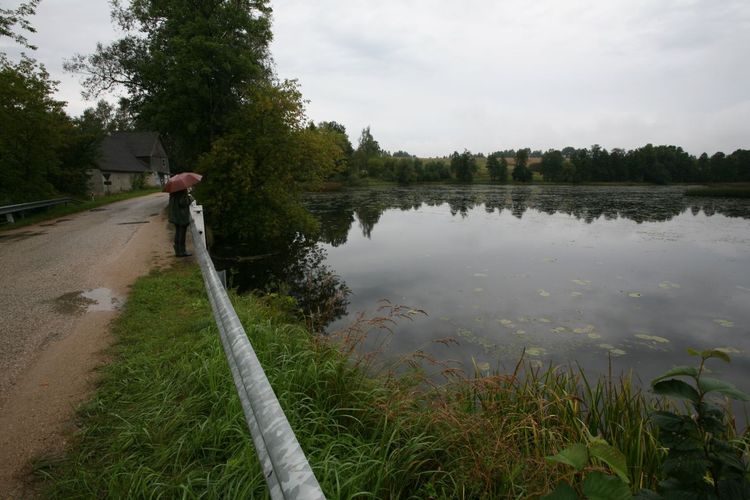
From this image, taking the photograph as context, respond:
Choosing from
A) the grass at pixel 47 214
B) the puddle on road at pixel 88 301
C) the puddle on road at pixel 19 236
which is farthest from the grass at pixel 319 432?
the grass at pixel 47 214

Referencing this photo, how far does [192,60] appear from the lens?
17906mm

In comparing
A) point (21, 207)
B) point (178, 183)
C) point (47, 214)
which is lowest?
point (47, 214)

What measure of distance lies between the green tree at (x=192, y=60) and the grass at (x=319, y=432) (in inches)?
684

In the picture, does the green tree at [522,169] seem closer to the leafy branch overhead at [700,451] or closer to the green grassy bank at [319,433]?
the green grassy bank at [319,433]

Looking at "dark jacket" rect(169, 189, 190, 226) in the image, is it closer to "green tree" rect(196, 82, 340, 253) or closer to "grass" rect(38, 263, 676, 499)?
"grass" rect(38, 263, 676, 499)

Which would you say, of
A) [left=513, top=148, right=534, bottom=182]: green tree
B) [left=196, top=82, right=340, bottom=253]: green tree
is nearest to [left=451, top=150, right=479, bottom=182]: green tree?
[left=513, top=148, right=534, bottom=182]: green tree

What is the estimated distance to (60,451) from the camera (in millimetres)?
2893

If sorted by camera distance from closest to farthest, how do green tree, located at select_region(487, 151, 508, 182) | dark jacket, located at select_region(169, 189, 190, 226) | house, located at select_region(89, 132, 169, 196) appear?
dark jacket, located at select_region(169, 189, 190, 226) → house, located at select_region(89, 132, 169, 196) → green tree, located at select_region(487, 151, 508, 182)

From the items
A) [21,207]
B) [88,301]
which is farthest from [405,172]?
[88,301]

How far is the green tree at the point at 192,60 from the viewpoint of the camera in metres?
18.4

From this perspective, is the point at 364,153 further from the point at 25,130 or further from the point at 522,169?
the point at 25,130

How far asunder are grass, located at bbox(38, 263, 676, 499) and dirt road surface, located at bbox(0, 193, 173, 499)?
0.72 feet

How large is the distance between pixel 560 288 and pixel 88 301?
11.0m

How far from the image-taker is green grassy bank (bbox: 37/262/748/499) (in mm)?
2541
